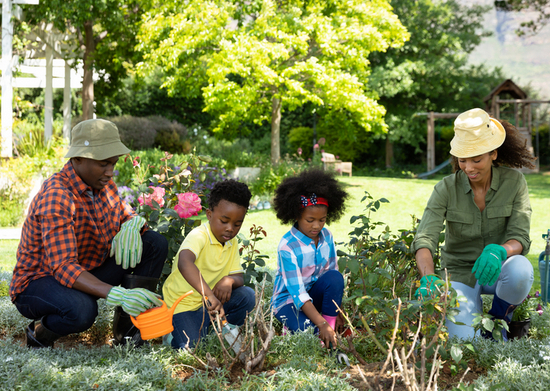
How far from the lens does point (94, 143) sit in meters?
2.42

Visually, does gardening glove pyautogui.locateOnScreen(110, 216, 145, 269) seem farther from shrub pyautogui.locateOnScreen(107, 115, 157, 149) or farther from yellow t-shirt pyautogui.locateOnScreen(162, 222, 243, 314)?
shrub pyautogui.locateOnScreen(107, 115, 157, 149)

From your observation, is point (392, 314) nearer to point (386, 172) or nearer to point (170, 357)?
point (170, 357)

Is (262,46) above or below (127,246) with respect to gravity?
above

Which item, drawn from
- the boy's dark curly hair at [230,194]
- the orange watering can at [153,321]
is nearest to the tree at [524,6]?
the boy's dark curly hair at [230,194]

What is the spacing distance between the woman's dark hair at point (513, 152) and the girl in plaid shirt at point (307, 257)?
0.96 metres

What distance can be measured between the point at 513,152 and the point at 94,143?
229 cm

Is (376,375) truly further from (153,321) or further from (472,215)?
(472,215)

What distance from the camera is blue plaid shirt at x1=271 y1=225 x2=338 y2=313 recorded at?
262 cm

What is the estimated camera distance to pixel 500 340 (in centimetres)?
243

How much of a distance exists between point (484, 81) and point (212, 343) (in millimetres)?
19202

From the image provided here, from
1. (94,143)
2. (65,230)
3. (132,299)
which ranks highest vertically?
(94,143)

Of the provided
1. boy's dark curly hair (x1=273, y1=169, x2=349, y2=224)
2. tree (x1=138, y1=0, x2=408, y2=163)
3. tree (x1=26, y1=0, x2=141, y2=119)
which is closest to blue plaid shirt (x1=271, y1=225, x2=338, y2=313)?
boy's dark curly hair (x1=273, y1=169, x2=349, y2=224)

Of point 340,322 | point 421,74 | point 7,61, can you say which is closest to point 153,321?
point 340,322

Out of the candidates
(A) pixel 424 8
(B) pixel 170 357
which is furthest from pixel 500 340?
(A) pixel 424 8
